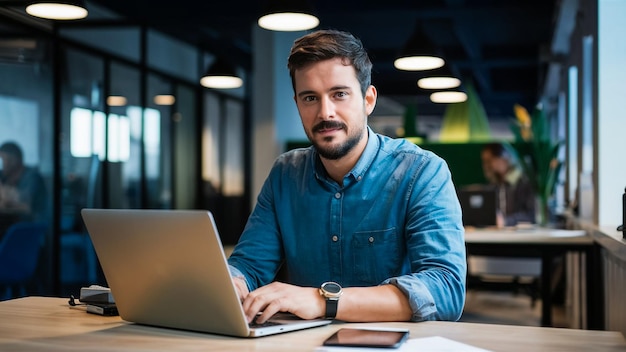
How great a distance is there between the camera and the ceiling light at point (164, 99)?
892 cm

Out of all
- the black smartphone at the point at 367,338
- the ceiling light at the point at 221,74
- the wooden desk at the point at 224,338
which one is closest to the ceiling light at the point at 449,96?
the ceiling light at the point at 221,74

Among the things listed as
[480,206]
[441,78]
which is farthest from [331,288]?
[441,78]

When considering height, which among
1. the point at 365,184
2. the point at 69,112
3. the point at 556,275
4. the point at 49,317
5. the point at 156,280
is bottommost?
the point at 556,275

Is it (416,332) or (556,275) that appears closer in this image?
(416,332)

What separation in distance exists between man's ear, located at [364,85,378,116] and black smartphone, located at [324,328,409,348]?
2.53 feet

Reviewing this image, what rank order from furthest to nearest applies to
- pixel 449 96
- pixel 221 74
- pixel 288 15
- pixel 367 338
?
pixel 449 96
pixel 221 74
pixel 288 15
pixel 367 338

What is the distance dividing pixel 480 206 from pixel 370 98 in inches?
141

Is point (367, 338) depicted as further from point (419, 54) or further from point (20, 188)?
point (20, 188)

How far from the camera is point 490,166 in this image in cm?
697

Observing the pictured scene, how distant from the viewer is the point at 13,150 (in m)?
6.08

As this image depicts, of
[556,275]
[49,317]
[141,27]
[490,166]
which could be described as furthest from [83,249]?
[49,317]

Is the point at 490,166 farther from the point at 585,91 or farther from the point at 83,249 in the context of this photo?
the point at 83,249

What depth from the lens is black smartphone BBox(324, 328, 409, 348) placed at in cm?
132

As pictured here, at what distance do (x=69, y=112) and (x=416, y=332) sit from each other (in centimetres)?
618
